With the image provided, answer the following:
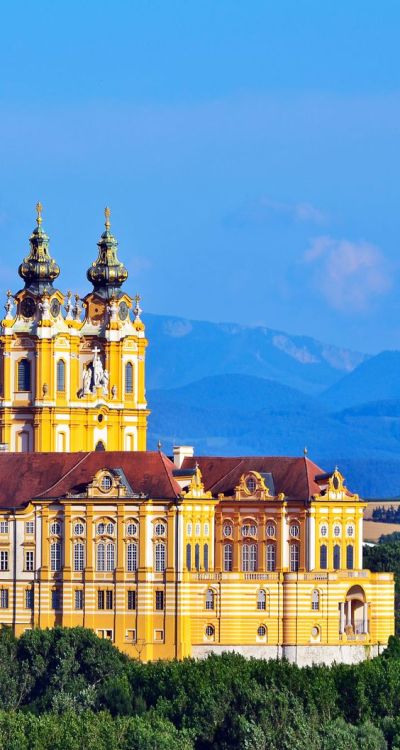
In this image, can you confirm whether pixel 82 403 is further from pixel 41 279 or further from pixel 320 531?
pixel 320 531

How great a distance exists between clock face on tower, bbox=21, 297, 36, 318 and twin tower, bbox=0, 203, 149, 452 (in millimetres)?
45

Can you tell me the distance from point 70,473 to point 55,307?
1483 centimetres

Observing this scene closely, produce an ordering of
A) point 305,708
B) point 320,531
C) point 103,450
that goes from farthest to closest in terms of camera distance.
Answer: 1. point 103,450
2. point 320,531
3. point 305,708

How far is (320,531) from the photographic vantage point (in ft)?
465

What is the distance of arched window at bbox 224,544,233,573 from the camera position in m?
142

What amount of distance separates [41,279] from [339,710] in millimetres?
44450

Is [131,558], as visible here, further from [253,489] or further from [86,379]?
[86,379]

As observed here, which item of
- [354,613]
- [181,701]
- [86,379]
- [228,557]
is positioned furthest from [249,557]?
[181,701]

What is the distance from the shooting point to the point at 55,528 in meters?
140

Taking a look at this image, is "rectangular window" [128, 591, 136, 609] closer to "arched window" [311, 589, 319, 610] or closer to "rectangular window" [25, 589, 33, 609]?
"rectangular window" [25, 589, 33, 609]

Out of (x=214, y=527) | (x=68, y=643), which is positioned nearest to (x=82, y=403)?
(x=214, y=527)

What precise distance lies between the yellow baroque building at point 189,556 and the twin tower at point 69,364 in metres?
8.30

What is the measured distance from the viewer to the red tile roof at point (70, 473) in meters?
140

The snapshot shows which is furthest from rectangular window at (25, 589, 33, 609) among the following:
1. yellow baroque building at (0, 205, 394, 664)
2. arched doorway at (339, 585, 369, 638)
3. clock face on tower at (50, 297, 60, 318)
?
clock face on tower at (50, 297, 60, 318)
